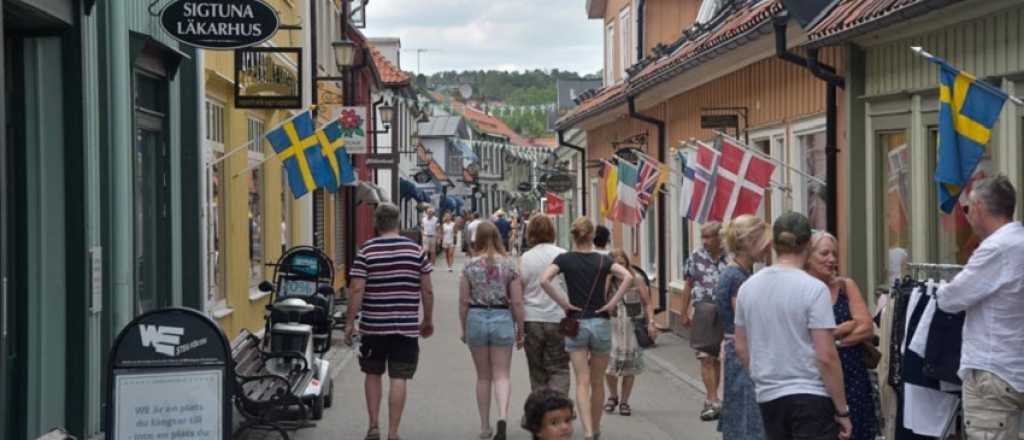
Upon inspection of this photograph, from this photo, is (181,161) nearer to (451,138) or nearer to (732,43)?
(732,43)

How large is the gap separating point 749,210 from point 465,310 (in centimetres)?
346

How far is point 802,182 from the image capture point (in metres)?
15.6

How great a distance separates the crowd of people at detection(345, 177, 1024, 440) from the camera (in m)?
7.04

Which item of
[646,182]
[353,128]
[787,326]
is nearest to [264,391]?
[787,326]

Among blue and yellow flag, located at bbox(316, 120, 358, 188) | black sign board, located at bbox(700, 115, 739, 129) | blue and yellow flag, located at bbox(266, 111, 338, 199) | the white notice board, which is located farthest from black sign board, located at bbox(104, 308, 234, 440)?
black sign board, located at bbox(700, 115, 739, 129)

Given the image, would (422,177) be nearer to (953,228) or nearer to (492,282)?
(492,282)

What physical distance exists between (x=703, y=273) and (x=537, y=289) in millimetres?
1689

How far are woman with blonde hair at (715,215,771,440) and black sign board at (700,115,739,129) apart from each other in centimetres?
880

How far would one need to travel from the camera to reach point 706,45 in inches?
674

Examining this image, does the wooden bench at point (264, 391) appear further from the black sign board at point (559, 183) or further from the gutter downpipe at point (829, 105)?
the black sign board at point (559, 183)

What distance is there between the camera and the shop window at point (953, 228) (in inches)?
410

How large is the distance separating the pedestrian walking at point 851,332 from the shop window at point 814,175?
670 centimetres

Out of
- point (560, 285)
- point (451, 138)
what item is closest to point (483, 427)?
point (560, 285)

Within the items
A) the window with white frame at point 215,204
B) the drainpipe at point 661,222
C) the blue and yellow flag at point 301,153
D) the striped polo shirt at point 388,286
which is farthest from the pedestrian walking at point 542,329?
the drainpipe at point 661,222
